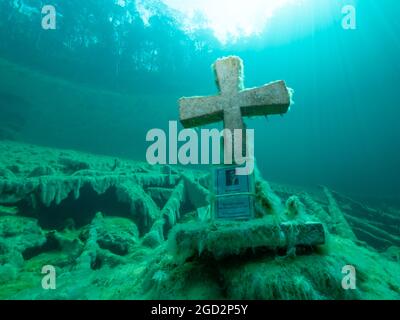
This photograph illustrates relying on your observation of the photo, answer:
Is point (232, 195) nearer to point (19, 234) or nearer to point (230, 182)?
point (230, 182)

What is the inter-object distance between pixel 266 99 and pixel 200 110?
94cm

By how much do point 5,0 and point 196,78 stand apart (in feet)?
65.4

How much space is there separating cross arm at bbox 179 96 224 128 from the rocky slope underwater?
1188 millimetres

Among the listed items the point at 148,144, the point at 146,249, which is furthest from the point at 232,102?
the point at 148,144

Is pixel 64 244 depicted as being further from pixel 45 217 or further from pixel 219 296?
pixel 219 296

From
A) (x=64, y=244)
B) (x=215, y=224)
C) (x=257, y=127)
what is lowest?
(x=64, y=244)

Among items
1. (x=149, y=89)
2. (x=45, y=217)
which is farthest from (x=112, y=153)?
(x=45, y=217)

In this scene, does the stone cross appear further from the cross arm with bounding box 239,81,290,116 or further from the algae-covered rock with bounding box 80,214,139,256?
the algae-covered rock with bounding box 80,214,139,256

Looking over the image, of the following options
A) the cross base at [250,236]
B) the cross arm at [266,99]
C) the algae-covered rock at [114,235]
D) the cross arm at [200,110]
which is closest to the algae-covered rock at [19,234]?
the algae-covered rock at [114,235]

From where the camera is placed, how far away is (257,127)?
4172 cm

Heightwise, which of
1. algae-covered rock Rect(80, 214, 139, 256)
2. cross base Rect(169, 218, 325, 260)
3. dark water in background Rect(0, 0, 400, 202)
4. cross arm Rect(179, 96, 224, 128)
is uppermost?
dark water in background Rect(0, 0, 400, 202)

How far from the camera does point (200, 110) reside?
158 inches

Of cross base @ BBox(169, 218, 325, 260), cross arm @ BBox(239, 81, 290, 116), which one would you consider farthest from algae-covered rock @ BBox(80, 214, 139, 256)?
cross arm @ BBox(239, 81, 290, 116)

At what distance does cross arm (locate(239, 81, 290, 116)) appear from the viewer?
12.1 feet
